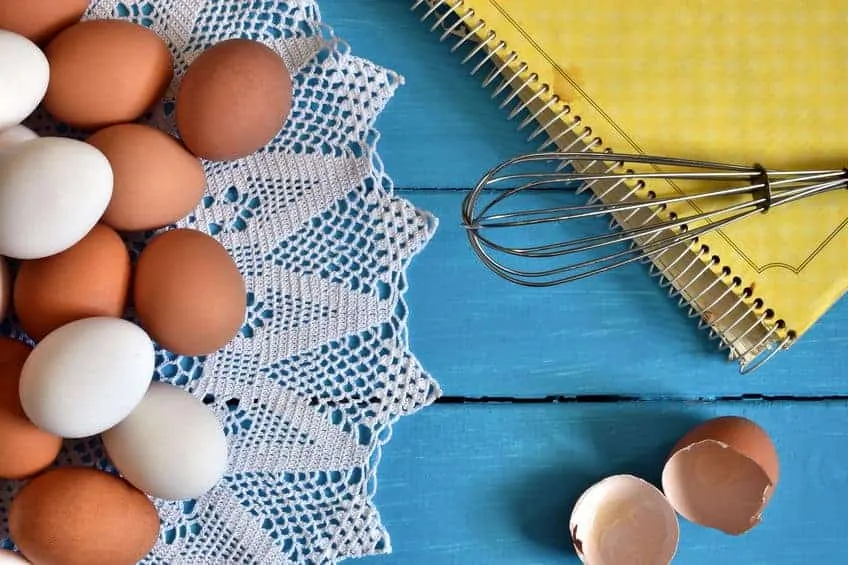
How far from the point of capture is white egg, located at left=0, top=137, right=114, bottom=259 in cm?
49

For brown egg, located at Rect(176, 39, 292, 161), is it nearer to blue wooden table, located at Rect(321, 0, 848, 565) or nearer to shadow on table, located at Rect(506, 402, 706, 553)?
blue wooden table, located at Rect(321, 0, 848, 565)

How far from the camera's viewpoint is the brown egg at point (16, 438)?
1.69ft

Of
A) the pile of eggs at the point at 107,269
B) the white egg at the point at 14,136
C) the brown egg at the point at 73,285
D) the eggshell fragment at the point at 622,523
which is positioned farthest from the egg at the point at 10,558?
the eggshell fragment at the point at 622,523

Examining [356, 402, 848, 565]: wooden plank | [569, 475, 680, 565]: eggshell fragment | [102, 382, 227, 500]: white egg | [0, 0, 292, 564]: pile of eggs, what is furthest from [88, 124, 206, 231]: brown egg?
[569, 475, 680, 565]: eggshell fragment

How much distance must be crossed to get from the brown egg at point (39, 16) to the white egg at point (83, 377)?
0.61 feet

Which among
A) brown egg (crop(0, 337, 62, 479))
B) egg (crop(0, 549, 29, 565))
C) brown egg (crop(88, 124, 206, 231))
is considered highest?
brown egg (crop(88, 124, 206, 231))

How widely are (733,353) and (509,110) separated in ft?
0.74

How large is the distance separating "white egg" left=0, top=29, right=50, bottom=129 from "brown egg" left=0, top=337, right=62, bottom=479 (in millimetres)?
144

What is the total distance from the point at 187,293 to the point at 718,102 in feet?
1.19

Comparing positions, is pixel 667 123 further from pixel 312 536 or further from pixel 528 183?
pixel 312 536

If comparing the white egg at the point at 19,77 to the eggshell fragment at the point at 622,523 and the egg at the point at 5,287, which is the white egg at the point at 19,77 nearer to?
the egg at the point at 5,287

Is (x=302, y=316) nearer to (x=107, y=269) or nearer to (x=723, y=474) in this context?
(x=107, y=269)

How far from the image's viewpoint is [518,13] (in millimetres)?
599

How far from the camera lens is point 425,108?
0.62 meters
